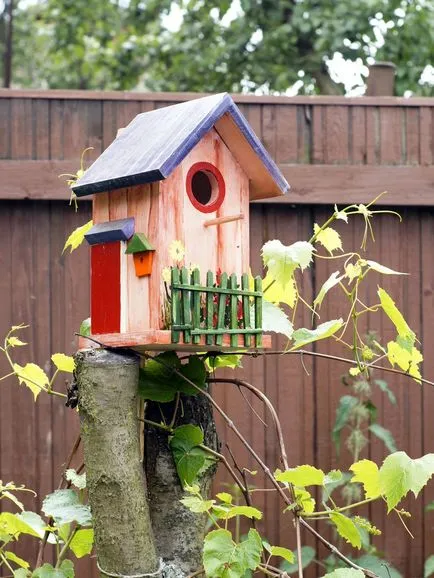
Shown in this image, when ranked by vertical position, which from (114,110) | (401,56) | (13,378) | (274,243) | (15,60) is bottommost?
(13,378)

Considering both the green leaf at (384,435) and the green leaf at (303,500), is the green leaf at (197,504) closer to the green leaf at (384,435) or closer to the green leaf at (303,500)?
the green leaf at (303,500)

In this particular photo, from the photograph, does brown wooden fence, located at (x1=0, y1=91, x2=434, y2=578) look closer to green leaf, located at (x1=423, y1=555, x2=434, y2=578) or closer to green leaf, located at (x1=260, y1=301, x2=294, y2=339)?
green leaf, located at (x1=423, y1=555, x2=434, y2=578)

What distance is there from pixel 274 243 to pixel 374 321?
220 cm

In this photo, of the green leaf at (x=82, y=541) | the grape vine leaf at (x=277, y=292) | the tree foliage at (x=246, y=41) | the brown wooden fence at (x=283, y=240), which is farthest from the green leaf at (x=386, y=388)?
the tree foliage at (x=246, y=41)

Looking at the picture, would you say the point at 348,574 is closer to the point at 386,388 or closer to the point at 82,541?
the point at 82,541

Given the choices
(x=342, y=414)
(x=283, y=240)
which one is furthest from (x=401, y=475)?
(x=283, y=240)

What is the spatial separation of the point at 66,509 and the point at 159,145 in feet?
2.32

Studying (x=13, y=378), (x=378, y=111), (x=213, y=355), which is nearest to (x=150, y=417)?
(x=213, y=355)

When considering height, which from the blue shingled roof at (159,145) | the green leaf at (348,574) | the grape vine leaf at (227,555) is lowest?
the green leaf at (348,574)

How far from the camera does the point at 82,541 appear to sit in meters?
2.21

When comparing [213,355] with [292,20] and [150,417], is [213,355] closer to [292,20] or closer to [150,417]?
[150,417]

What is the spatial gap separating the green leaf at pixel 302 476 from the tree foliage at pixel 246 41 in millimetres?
6245

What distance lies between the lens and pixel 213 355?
7.10ft

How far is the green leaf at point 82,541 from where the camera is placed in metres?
2.20
